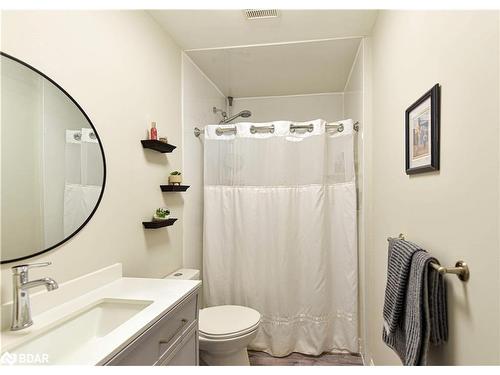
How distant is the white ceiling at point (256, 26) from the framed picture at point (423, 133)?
0.95 meters

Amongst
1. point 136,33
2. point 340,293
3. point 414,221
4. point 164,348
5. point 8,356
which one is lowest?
point 340,293

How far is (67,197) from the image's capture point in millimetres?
1249

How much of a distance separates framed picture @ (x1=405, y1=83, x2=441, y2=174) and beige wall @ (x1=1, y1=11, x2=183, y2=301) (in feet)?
4.57

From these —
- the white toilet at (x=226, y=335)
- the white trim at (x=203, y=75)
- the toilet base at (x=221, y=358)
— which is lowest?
the toilet base at (x=221, y=358)

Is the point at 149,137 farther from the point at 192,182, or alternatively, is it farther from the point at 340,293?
the point at 340,293

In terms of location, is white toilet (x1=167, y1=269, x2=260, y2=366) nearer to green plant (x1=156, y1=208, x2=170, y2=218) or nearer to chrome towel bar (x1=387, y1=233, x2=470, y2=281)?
green plant (x1=156, y1=208, x2=170, y2=218)

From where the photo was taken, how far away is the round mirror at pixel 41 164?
3.32 ft

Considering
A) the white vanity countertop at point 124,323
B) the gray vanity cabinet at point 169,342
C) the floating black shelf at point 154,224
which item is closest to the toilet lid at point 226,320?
the gray vanity cabinet at point 169,342

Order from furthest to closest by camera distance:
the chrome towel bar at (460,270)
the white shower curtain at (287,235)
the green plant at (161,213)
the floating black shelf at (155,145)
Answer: the white shower curtain at (287,235), the green plant at (161,213), the floating black shelf at (155,145), the chrome towel bar at (460,270)

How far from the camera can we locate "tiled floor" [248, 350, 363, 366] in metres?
2.14

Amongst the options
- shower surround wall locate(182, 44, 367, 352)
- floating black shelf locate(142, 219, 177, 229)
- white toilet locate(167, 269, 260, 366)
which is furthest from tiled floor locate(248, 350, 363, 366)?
floating black shelf locate(142, 219, 177, 229)

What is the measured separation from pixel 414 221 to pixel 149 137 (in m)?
1.49

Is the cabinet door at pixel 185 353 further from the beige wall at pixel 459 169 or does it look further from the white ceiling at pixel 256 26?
the white ceiling at pixel 256 26
